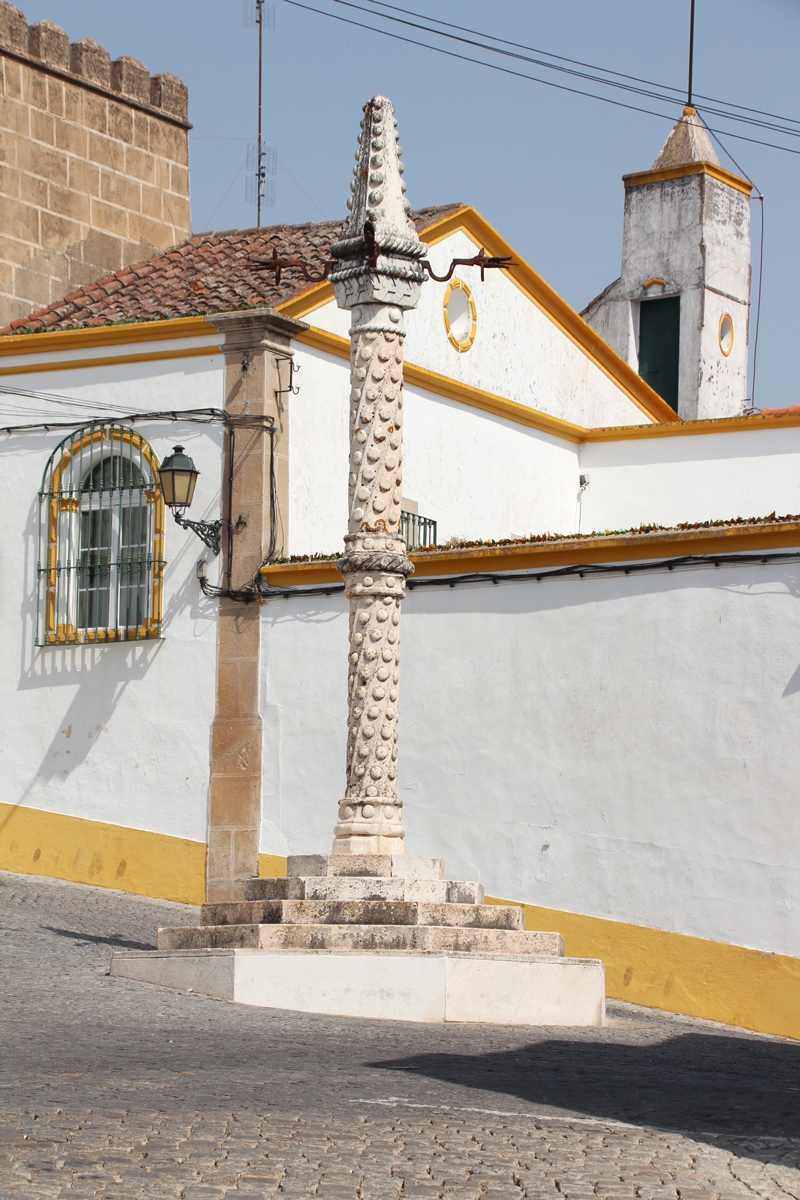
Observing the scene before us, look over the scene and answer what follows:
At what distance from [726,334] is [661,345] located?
92 cm

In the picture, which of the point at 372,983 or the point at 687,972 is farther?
the point at 687,972

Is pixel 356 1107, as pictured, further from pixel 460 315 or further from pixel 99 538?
pixel 460 315

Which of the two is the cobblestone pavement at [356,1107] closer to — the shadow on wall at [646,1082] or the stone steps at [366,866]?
the shadow on wall at [646,1082]

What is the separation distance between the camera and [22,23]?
1633 cm

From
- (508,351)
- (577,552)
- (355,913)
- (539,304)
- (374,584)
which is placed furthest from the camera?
(539,304)

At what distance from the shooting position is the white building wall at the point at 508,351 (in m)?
15.7

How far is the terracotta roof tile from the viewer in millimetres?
14648

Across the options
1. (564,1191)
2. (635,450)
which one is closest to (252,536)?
(635,450)

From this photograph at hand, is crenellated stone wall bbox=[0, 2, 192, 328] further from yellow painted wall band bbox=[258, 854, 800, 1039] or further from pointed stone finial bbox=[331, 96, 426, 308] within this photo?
yellow painted wall band bbox=[258, 854, 800, 1039]

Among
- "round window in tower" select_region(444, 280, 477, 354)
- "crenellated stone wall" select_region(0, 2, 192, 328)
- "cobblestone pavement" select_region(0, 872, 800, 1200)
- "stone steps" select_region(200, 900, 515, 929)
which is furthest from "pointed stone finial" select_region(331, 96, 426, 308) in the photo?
"crenellated stone wall" select_region(0, 2, 192, 328)

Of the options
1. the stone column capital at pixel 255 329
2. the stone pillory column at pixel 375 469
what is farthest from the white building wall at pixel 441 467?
the stone pillory column at pixel 375 469

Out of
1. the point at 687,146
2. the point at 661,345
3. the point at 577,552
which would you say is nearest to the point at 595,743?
the point at 577,552

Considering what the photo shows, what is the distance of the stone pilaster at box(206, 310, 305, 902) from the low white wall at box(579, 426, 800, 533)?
542 centimetres

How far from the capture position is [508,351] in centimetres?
1708
